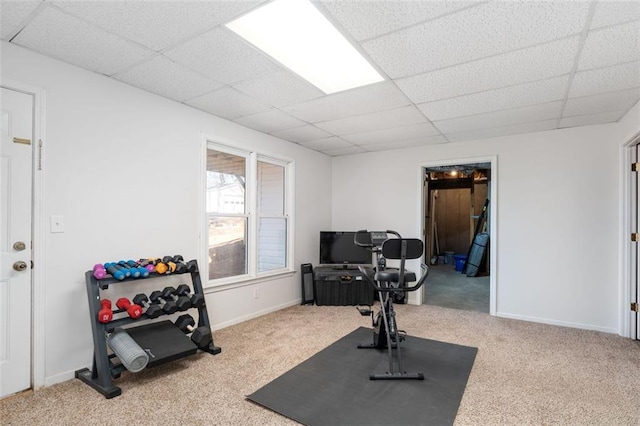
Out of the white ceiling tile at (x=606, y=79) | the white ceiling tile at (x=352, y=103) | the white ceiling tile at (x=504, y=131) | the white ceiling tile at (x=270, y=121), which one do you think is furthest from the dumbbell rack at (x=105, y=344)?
the white ceiling tile at (x=504, y=131)

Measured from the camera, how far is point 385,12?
186cm

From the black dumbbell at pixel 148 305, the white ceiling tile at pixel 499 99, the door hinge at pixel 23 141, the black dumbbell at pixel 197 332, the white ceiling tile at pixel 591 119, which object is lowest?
the black dumbbell at pixel 197 332

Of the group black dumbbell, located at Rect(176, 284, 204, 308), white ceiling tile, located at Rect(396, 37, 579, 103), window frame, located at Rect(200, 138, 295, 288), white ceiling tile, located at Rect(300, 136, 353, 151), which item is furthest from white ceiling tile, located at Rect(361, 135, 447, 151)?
black dumbbell, located at Rect(176, 284, 204, 308)

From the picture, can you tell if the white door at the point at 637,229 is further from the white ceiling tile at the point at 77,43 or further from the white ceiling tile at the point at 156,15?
the white ceiling tile at the point at 77,43

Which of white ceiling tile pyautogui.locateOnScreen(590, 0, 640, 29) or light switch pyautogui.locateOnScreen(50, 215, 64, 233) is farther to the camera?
light switch pyautogui.locateOnScreen(50, 215, 64, 233)

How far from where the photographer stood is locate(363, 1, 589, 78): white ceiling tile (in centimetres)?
182

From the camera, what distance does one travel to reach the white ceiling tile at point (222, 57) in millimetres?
2187

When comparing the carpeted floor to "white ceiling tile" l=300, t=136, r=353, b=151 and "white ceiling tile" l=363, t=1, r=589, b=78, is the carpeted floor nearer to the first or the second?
"white ceiling tile" l=300, t=136, r=353, b=151

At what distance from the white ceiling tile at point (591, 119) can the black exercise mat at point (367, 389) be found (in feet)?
9.31

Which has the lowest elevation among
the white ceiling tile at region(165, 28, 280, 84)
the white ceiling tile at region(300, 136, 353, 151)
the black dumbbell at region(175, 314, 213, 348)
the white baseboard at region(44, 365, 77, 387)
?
the white baseboard at region(44, 365, 77, 387)

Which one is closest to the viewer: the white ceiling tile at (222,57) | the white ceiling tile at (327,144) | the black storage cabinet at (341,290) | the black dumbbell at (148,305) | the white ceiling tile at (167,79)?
the white ceiling tile at (222,57)

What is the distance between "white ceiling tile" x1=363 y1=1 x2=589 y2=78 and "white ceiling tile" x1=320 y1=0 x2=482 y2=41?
8 cm

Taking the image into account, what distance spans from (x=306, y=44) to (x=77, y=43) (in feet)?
5.20

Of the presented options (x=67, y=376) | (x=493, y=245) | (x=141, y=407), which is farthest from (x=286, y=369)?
(x=493, y=245)
